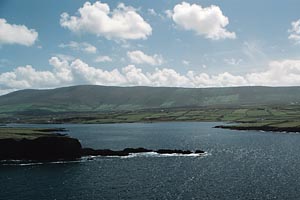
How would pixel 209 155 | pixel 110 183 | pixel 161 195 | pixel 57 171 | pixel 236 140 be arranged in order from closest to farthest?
pixel 161 195, pixel 110 183, pixel 57 171, pixel 209 155, pixel 236 140

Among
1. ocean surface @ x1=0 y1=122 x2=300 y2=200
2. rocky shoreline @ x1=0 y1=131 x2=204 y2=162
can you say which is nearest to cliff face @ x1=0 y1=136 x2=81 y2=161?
rocky shoreline @ x1=0 y1=131 x2=204 y2=162

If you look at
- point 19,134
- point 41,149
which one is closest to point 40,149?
point 41,149

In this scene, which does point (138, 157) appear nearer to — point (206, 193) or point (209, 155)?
point (209, 155)

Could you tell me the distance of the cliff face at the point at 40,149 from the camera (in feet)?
356

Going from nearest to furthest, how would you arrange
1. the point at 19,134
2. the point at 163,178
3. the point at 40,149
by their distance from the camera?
the point at 163,178 → the point at 40,149 → the point at 19,134

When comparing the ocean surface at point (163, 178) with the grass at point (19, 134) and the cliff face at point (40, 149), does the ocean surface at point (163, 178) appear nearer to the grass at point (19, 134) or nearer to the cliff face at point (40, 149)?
the cliff face at point (40, 149)

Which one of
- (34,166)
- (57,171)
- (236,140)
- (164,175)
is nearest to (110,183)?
(164,175)

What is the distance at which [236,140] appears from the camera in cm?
16325

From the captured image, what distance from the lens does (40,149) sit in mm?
111250

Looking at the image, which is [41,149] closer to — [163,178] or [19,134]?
[19,134]

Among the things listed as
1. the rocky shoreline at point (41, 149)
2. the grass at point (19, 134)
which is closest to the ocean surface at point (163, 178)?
the rocky shoreline at point (41, 149)

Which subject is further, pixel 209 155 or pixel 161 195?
pixel 209 155

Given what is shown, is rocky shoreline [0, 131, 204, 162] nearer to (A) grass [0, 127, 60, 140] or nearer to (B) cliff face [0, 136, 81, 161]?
(B) cliff face [0, 136, 81, 161]

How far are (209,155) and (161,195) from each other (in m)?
→ 53.8
